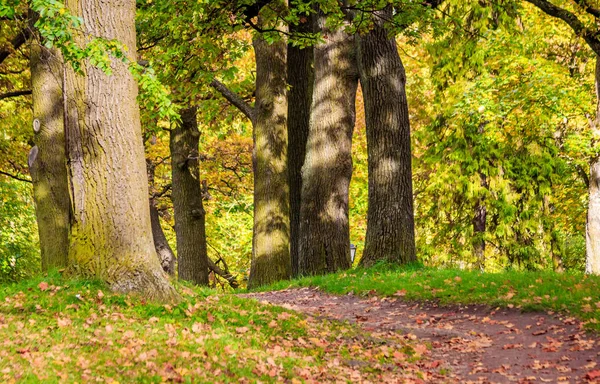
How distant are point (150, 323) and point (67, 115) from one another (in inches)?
109

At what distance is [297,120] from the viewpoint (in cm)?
1677

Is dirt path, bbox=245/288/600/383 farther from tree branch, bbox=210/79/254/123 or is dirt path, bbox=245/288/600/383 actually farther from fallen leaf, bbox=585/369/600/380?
tree branch, bbox=210/79/254/123

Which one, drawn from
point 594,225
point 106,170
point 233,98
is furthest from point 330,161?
point 594,225

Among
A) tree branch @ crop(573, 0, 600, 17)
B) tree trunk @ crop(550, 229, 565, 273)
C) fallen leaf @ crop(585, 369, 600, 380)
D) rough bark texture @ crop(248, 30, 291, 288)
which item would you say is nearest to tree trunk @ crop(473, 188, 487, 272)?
tree trunk @ crop(550, 229, 565, 273)

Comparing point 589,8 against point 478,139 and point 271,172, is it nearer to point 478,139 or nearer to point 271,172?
point 271,172

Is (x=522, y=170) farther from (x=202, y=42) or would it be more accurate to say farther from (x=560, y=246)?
(x=202, y=42)

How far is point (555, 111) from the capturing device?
16.7 meters

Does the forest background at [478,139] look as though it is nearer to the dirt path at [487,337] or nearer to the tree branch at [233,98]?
the tree branch at [233,98]

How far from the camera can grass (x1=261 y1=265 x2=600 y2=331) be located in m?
9.55

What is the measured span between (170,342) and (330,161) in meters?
8.25

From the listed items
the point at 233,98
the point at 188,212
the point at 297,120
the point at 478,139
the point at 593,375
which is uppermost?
the point at 233,98

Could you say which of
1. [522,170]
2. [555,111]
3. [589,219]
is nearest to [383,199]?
[555,111]

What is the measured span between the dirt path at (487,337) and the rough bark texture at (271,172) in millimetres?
3686

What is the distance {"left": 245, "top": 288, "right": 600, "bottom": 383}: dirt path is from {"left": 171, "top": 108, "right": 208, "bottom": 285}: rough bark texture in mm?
7149
